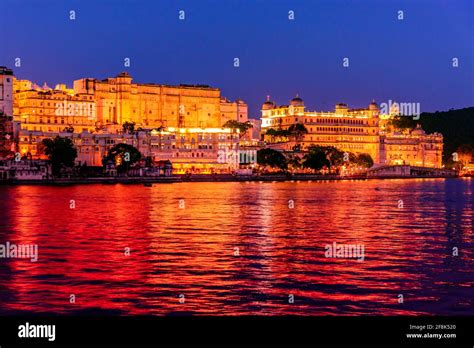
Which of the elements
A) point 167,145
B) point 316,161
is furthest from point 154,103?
point 316,161

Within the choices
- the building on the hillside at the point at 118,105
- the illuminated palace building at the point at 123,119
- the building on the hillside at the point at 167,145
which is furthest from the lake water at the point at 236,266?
the building on the hillside at the point at 118,105

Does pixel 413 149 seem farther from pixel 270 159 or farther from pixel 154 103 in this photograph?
pixel 154 103

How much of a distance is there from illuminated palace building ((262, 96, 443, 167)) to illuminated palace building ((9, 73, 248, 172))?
20815 millimetres

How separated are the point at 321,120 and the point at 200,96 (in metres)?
30.8

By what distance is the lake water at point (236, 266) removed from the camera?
59.2 feet

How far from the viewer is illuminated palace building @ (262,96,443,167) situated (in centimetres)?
17212

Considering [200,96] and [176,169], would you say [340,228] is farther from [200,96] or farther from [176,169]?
[200,96]

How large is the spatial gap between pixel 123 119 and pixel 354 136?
57.9 m

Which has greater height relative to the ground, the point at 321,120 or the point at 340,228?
the point at 321,120

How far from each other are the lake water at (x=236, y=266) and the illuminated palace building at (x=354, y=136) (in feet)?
400

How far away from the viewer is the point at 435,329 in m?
11.8

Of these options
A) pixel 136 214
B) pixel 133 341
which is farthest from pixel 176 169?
pixel 133 341

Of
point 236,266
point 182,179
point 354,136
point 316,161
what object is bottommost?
point 236,266

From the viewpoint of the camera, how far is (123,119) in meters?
148
